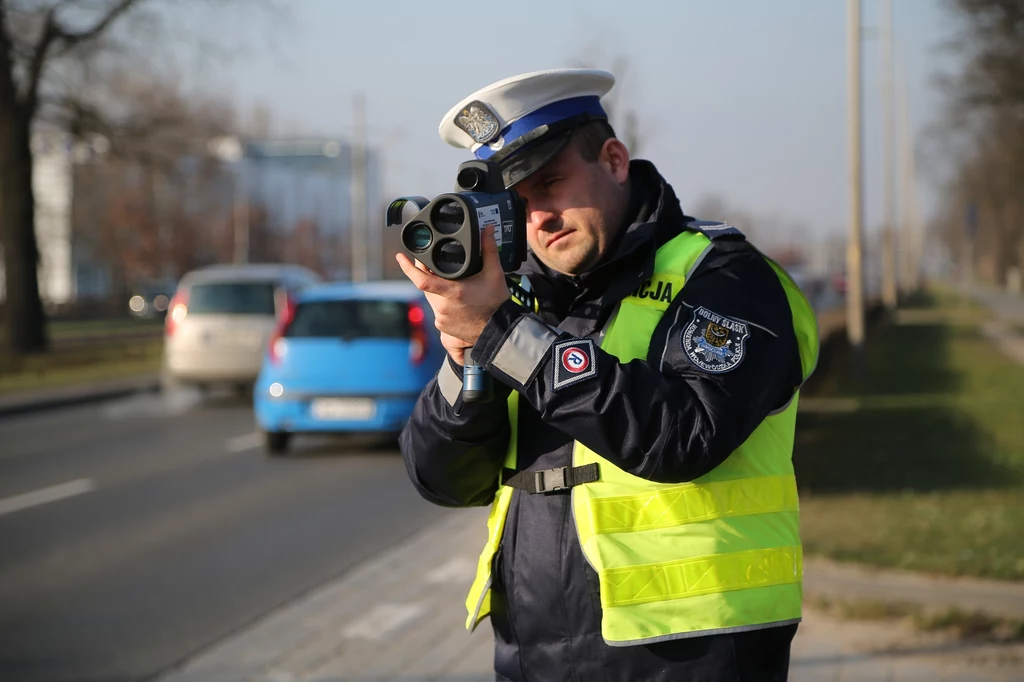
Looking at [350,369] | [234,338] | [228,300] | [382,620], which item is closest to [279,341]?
[350,369]

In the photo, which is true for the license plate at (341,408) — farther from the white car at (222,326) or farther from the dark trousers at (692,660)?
the dark trousers at (692,660)

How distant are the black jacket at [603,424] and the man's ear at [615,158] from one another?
0.07 m

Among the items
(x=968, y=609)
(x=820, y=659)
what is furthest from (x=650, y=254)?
(x=968, y=609)

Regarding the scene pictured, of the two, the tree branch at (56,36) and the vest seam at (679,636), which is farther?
the tree branch at (56,36)

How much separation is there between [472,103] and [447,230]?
0.44 meters

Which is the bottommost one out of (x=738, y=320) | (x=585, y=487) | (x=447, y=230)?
(x=585, y=487)

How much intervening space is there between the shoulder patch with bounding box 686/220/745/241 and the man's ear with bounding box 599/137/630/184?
0.16m

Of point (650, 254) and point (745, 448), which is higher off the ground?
point (650, 254)

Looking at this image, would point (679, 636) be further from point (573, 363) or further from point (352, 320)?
point (352, 320)

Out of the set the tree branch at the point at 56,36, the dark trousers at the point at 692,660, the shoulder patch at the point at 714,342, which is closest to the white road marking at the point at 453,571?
the dark trousers at the point at 692,660

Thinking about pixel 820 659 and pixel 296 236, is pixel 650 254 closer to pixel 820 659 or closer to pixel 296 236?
pixel 820 659

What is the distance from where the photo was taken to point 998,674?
491cm

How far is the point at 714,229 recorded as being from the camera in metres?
2.42

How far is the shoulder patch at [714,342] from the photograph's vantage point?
2127 millimetres
